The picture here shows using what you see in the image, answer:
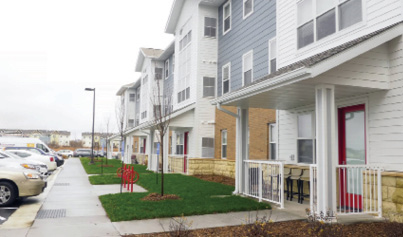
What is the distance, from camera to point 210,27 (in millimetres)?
20984

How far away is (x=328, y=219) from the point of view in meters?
7.20

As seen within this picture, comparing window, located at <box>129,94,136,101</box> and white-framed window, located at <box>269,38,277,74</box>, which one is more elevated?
window, located at <box>129,94,136,101</box>

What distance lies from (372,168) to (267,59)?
808cm

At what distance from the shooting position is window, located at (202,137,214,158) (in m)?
20.4

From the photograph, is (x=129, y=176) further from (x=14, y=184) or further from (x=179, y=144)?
(x=179, y=144)

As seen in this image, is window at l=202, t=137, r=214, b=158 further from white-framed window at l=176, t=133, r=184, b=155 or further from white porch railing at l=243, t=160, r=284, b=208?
white porch railing at l=243, t=160, r=284, b=208

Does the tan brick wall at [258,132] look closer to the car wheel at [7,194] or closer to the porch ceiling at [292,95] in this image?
the porch ceiling at [292,95]

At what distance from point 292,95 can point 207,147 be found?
11587mm

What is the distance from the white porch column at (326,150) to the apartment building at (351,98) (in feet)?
0.07

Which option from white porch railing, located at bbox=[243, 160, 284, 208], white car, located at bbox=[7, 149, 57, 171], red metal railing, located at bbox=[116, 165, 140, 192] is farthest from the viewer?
white car, located at bbox=[7, 149, 57, 171]

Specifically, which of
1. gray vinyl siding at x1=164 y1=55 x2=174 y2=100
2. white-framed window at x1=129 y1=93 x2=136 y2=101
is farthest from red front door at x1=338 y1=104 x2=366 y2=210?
white-framed window at x1=129 y1=93 x2=136 y2=101

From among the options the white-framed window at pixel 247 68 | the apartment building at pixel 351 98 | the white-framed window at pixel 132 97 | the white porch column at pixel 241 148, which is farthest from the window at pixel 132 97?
the apartment building at pixel 351 98

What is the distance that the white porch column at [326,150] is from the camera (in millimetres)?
7557

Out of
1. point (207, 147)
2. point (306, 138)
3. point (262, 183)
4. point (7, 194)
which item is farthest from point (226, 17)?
point (7, 194)
